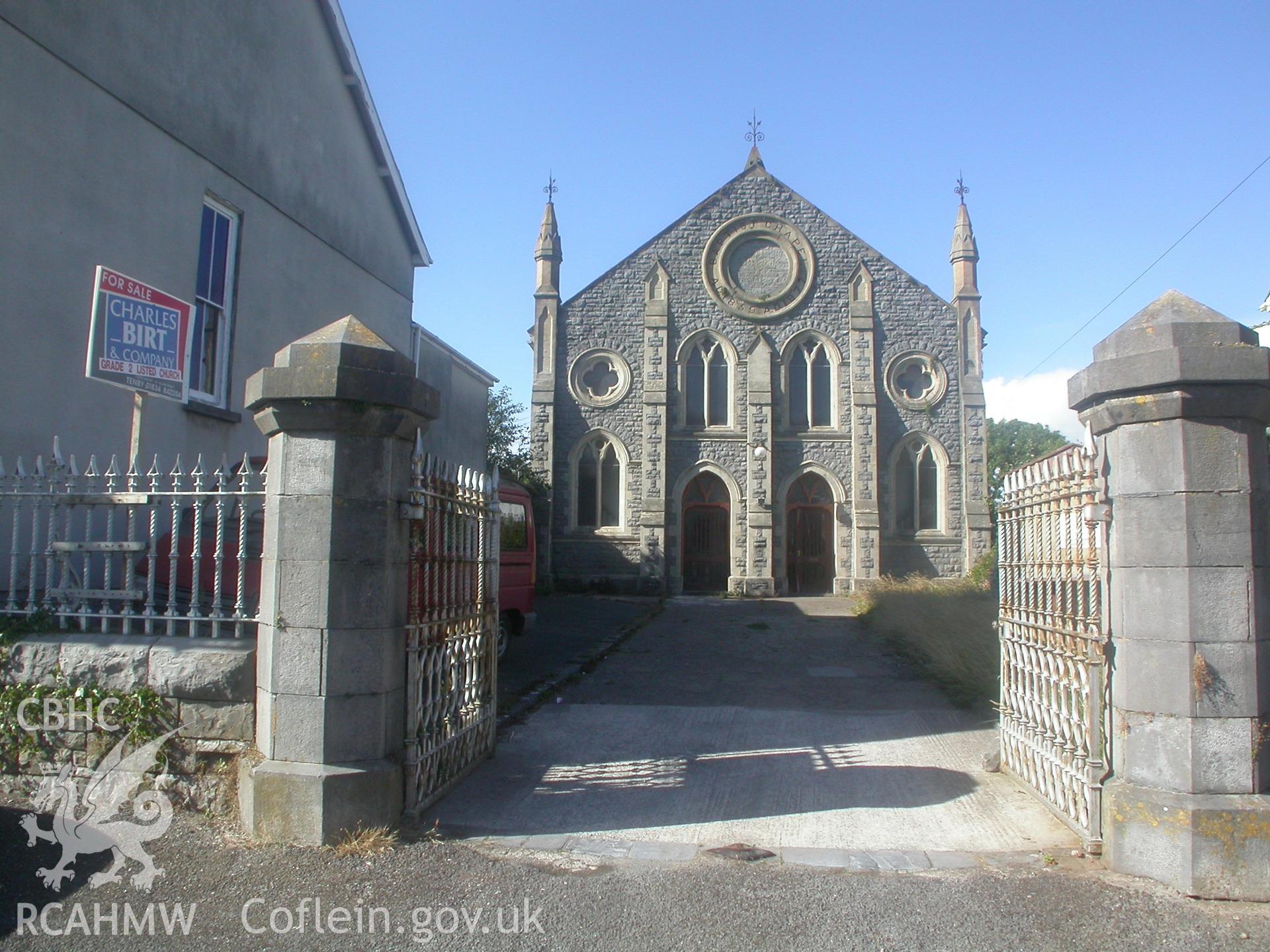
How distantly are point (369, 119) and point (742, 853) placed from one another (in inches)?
452

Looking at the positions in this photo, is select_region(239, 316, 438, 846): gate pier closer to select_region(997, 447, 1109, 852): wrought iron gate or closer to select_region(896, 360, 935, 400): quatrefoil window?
select_region(997, 447, 1109, 852): wrought iron gate

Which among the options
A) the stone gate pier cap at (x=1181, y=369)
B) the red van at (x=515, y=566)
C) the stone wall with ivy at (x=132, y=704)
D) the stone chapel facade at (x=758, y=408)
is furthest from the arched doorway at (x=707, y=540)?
the stone gate pier cap at (x=1181, y=369)

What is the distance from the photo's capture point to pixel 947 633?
443 inches

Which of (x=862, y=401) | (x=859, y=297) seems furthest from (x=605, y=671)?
(x=859, y=297)

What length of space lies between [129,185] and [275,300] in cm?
238

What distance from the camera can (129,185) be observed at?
8.64m

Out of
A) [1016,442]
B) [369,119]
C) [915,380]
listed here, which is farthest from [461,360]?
[1016,442]

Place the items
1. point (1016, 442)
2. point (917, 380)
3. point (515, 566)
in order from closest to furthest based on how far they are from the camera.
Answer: point (515, 566)
point (917, 380)
point (1016, 442)

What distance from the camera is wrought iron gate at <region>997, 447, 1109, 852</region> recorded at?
4.78 m

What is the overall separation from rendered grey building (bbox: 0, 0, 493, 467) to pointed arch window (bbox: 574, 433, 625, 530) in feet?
38.5

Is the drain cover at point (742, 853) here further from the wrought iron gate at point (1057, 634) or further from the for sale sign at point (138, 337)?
the for sale sign at point (138, 337)

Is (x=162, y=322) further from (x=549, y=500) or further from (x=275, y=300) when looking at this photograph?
(x=549, y=500)

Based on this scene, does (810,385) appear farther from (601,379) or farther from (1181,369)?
(1181,369)

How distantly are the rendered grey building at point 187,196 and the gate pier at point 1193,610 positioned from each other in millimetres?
8214
